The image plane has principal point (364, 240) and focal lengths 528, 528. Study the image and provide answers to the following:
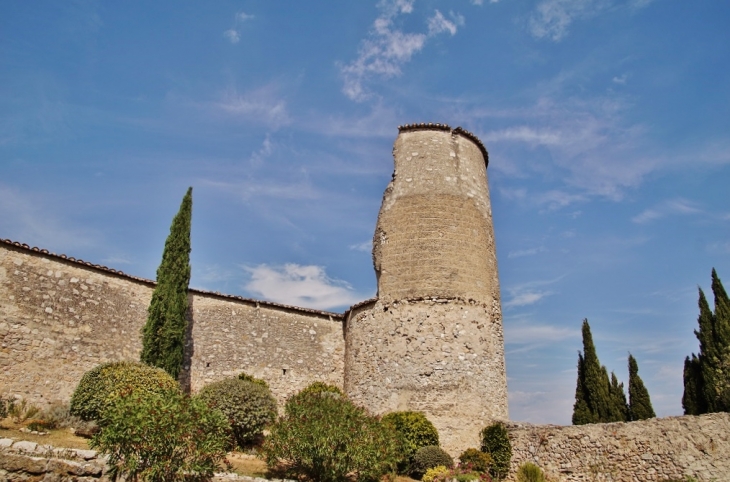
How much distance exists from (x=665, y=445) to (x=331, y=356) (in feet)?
43.1

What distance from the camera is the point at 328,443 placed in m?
13.6

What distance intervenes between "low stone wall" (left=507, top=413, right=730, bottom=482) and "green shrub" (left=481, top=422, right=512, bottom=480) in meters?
0.26

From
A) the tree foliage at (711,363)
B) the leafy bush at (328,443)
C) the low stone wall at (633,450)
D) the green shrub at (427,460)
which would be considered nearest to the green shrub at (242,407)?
the leafy bush at (328,443)

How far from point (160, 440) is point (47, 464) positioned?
6.94 feet

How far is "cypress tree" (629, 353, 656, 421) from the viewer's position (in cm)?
2450

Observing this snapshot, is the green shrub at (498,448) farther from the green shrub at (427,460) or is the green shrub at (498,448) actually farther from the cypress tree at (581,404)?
the cypress tree at (581,404)

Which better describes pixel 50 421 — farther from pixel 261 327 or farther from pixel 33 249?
pixel 261 327

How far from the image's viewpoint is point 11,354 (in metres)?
16.5

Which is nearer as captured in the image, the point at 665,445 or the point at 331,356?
the point at 665,445

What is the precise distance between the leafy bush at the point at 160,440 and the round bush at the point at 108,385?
3997mm

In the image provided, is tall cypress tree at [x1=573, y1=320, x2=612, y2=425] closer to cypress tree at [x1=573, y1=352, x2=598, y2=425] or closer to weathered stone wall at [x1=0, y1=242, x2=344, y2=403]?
cypress tree at [x1=573, y1=352, x2=598, y2=425]

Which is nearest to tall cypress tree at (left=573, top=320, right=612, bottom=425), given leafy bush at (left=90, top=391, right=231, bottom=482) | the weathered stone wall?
the weathered stone wall

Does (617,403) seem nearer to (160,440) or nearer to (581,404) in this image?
(581,404)

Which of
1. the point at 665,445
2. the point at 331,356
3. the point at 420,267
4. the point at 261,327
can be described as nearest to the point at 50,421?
the point at 261,327
